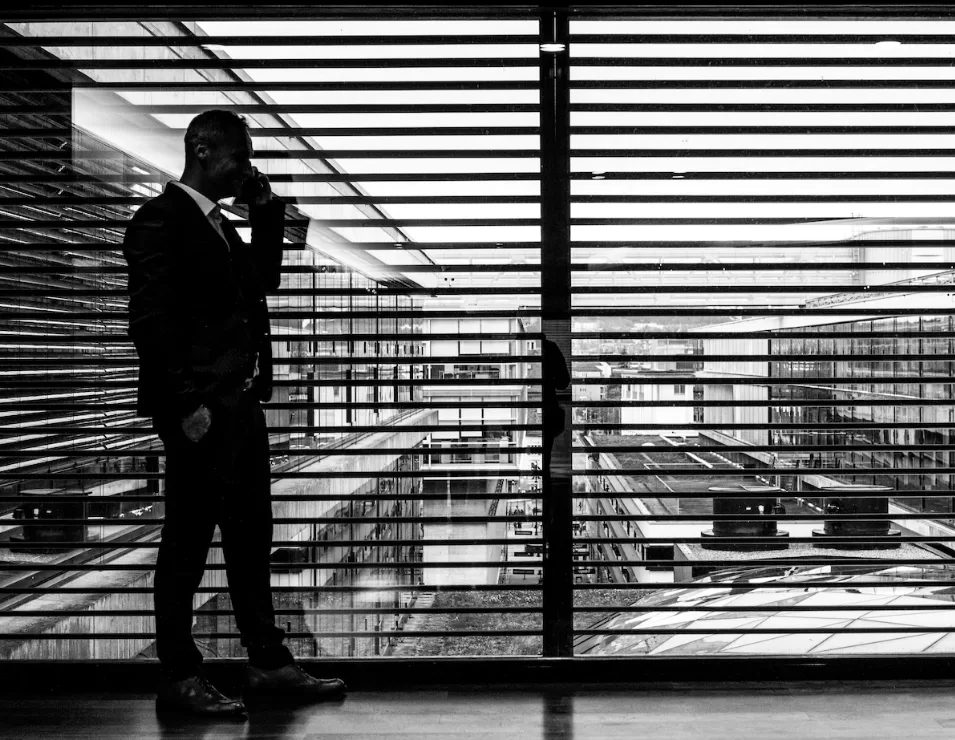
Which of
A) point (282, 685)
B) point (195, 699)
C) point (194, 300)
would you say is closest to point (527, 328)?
point (194, 300)

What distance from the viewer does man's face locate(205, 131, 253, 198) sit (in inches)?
104

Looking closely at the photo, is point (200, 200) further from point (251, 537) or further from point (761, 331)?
point (761, 331)

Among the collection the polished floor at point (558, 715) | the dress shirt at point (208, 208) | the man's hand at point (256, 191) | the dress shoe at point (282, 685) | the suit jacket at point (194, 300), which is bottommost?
the polished floor at point (558, 715)

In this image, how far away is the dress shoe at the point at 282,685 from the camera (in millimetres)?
2762

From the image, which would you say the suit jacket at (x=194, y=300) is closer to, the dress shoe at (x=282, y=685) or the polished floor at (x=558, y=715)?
the dress shoe at (x=282, y=685)

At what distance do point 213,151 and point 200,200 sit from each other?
0.61 ft

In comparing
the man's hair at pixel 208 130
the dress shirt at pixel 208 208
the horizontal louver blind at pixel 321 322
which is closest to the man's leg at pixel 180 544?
the horizontal louver blind at pixel 321 322

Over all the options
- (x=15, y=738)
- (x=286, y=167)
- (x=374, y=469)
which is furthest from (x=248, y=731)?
(x=286, y=167)

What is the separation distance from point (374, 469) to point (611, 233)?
1.35 m

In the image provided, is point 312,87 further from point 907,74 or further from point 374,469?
point 907,74

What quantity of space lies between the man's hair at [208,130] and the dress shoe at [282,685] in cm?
184

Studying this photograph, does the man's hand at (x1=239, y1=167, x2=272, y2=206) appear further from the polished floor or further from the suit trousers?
the polished floor

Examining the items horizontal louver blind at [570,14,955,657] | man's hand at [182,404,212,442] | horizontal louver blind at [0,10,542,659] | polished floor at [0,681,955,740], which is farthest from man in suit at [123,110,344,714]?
horizontal louver blind at [570,14,955,657]

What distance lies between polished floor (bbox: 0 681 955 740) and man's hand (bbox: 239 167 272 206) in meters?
1.80
